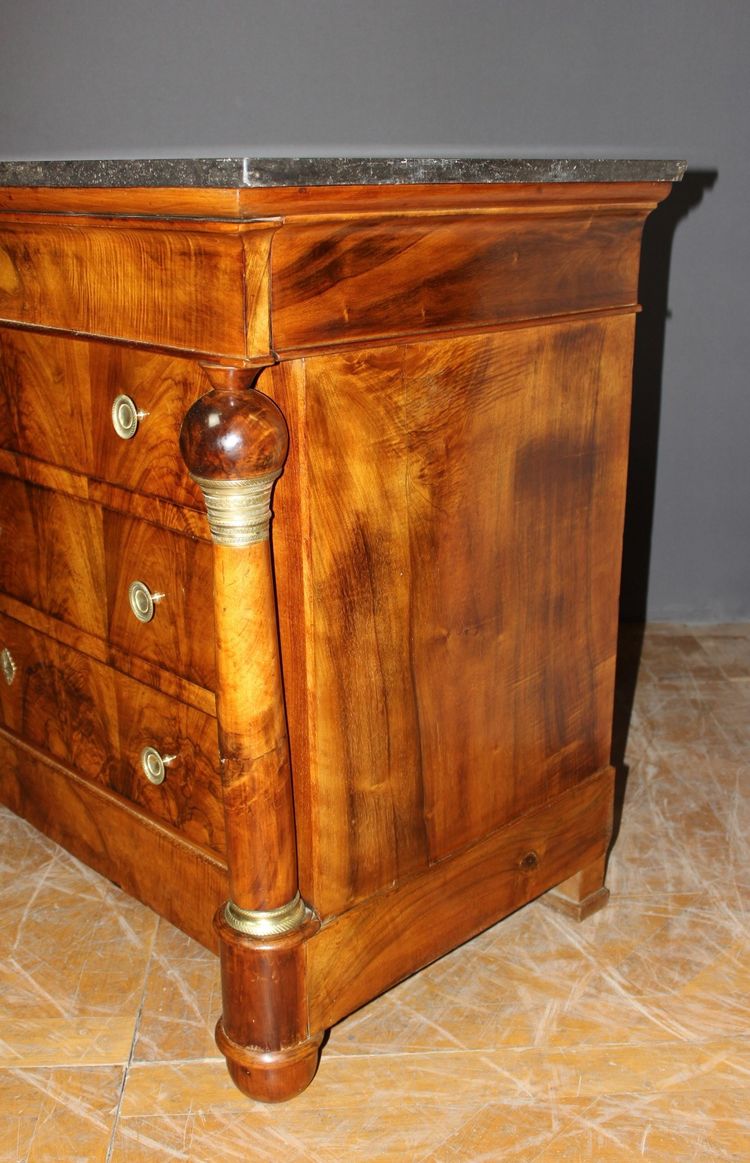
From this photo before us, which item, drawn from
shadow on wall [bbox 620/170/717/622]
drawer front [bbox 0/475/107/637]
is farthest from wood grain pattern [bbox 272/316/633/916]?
shadow on wall [bbox 620/170/717/622]

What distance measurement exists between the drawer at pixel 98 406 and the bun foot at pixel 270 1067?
595 mm

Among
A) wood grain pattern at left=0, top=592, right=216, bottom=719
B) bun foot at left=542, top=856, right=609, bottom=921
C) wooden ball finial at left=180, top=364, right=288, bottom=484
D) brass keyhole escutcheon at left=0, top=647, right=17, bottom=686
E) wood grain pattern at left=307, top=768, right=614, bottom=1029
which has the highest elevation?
wooden ball finial at left=180, top=364, right=288, bottom=484

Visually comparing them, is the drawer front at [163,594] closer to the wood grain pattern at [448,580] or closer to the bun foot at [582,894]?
the wood grain pattern at [448,580]

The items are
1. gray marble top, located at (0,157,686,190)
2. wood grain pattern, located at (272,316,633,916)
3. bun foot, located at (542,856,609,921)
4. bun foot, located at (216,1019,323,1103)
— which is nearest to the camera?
gray marble top, located at (0,157,686,190)

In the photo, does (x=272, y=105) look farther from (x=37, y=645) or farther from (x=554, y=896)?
(x=554, y=896)

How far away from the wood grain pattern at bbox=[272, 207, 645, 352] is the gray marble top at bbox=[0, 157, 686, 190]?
2.1 inches

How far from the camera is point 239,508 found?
116 cm

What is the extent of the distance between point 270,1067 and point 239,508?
2.04ft

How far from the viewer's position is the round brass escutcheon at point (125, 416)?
131 centimetres

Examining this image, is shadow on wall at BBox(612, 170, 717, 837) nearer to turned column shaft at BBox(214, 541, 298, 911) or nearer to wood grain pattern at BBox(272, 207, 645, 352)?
wood grain pattern at BBox(272, 207, 645, 352)

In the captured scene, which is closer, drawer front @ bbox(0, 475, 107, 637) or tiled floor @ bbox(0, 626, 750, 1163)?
tiled floor @ bbox(0, 626, 750, 1163)

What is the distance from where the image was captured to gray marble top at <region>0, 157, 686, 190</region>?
101cm

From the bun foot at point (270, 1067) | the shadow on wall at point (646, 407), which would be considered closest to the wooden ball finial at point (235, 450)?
the bun foot at point (270, 1067)

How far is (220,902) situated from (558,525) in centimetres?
59
